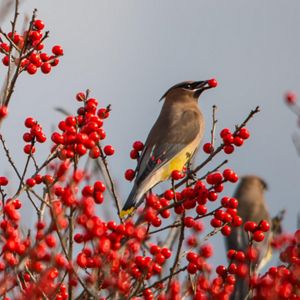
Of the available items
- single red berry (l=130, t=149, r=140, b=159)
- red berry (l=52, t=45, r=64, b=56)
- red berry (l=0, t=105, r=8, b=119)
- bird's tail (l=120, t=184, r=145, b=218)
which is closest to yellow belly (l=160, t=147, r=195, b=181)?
bird's tail (l=120, t=184, r=145, b=218)

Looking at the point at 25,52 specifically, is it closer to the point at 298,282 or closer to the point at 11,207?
the point at 11,207

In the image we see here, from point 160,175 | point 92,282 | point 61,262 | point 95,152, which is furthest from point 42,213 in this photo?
point 160,175

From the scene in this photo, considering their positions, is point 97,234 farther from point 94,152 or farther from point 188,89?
point 188,89

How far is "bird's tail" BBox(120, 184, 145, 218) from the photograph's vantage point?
6.02 meters

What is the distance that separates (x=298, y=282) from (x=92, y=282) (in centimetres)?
117

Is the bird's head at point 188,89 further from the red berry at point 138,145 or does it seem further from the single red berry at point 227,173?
the single red berry at point 227,173

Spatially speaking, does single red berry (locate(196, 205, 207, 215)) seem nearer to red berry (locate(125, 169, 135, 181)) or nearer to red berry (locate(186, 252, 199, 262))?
red berry (locate(186, 252, 199, 262))

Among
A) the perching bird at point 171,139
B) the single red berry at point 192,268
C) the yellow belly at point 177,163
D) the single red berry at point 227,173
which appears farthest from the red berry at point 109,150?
the yellow belly at point 177,163

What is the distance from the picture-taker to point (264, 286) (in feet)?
14.6

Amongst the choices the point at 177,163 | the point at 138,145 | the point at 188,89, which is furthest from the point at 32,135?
the point at 188,89

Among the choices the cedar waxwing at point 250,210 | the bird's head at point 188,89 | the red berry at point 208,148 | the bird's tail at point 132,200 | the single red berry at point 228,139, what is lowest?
the cedar waxwing at point 250,210

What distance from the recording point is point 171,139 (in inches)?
316

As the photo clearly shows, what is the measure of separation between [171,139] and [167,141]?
91mm

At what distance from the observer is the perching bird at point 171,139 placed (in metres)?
6.68
